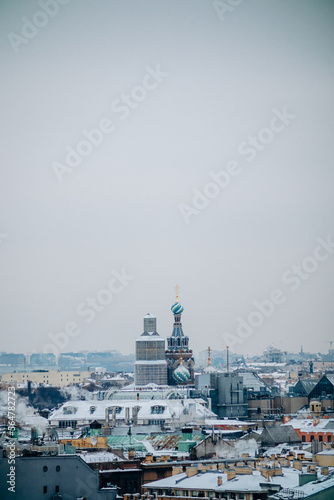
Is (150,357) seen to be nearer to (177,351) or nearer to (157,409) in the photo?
(177,351)

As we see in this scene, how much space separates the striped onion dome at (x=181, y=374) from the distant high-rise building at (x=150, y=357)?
Answer: 10.4ft

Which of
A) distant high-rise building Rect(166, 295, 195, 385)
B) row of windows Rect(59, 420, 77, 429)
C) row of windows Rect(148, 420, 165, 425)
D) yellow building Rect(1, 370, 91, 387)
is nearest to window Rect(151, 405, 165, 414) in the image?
row of windows Rect(148, 420, 165, 425)

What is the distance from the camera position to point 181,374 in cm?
11169

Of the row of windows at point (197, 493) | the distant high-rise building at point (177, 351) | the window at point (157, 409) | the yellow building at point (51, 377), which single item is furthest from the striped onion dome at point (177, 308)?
the row of windows at point (197, 493)

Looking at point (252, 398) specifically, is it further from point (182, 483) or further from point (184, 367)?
point (182, 483)

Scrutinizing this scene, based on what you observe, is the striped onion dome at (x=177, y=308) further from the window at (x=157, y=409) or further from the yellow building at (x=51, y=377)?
the yellow building at (x=51, y=377)

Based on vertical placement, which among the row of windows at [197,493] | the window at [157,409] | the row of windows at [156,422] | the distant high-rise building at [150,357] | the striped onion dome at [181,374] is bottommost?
the row of windows at [197,493]

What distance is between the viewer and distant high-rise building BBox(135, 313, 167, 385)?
379ft

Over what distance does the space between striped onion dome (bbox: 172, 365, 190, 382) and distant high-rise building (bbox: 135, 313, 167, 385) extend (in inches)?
125

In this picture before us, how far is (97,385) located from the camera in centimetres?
14875

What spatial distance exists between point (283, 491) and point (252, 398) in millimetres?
56012

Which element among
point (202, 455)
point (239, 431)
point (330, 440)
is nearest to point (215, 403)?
point (239, 431)

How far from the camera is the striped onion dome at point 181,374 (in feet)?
366

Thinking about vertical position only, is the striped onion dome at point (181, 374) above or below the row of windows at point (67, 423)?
above
